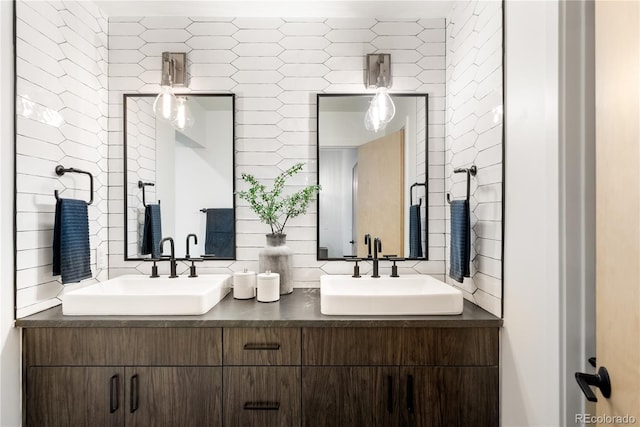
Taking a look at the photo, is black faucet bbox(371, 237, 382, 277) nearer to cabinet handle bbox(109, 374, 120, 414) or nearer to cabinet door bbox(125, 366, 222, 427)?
cabinet door bbox(125, 366, 222, 427)

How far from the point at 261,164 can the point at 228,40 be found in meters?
0.72

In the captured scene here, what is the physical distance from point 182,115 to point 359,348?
1.53m

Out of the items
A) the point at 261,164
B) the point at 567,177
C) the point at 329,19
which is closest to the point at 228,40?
the point at 329,19

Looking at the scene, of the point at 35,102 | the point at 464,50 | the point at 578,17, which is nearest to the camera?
the point at 578,17

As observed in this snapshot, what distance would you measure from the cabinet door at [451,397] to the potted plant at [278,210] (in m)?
0.77

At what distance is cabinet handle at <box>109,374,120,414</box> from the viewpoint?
142 centimetres

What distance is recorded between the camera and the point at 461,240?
1607mm

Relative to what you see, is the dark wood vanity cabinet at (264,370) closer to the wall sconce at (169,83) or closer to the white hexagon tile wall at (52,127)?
the white hexagon tile wall at (52,127)

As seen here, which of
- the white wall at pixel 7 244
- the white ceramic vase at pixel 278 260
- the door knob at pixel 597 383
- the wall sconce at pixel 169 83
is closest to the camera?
the door knob at pixel 597 383

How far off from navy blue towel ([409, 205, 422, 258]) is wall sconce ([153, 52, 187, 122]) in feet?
4.70

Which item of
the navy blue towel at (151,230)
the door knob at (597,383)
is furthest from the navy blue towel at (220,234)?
the door knob at (597,383)

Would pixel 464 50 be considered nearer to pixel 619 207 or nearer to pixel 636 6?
pixel 636 6

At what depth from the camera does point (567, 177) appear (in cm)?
104

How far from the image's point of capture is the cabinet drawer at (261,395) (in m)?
1.43
